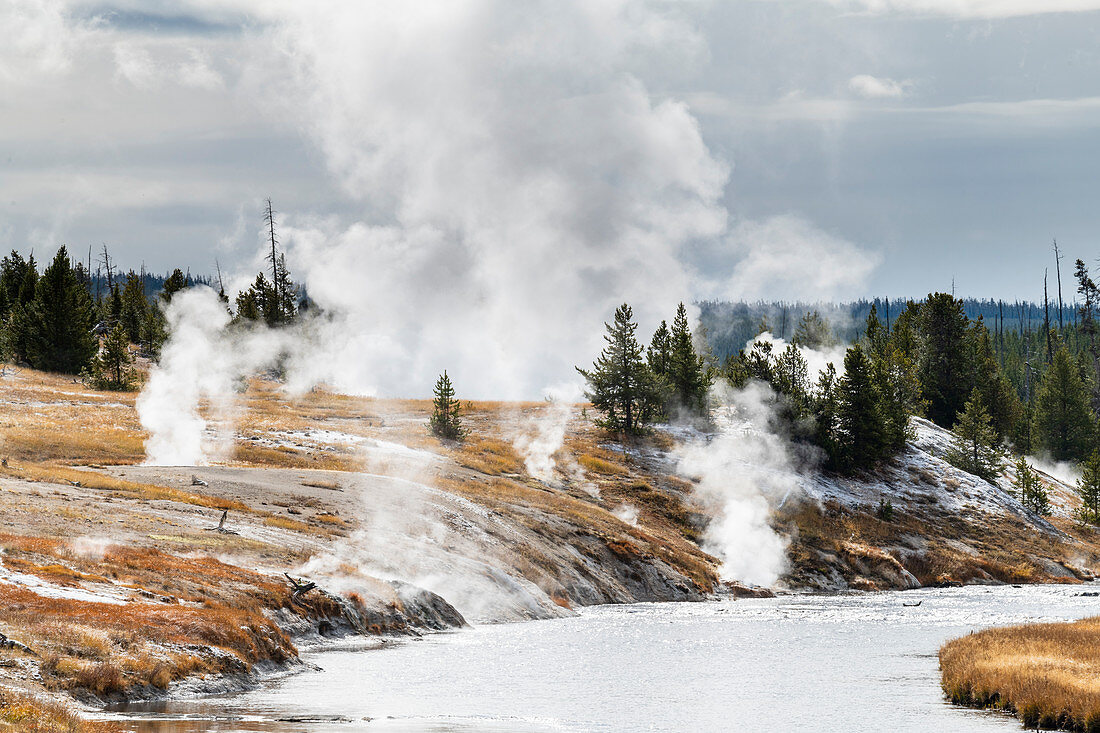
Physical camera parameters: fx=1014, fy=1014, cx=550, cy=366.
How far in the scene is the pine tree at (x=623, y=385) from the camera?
9512cm

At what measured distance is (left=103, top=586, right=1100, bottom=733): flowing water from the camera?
2453cm

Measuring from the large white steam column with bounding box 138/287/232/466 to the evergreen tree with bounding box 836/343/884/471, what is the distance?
5906 centimetres

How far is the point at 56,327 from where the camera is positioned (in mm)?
110125

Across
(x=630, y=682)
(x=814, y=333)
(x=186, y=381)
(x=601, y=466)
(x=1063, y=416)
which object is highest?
(x=814, y=333)

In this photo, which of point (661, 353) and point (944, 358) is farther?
point (944, 358)

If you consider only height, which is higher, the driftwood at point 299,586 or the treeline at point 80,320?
the treeline at point 80,320

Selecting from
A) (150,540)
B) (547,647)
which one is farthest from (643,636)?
(150,540)

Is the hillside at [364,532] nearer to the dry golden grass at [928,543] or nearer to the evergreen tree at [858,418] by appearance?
the dry golden grass at [928,543]

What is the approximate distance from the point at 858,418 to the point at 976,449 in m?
17.3

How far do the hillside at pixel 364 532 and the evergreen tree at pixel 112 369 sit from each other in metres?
2.64

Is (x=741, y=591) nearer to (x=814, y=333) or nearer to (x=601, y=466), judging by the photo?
(x=601, y=466)

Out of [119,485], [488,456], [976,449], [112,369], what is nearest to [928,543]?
[976,449]

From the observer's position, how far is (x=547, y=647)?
1593 inches

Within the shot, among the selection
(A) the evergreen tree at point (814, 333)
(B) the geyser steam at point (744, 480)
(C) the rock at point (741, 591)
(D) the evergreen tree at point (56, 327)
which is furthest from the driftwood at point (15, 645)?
(A) the evergreen tree at point (814, 333)
